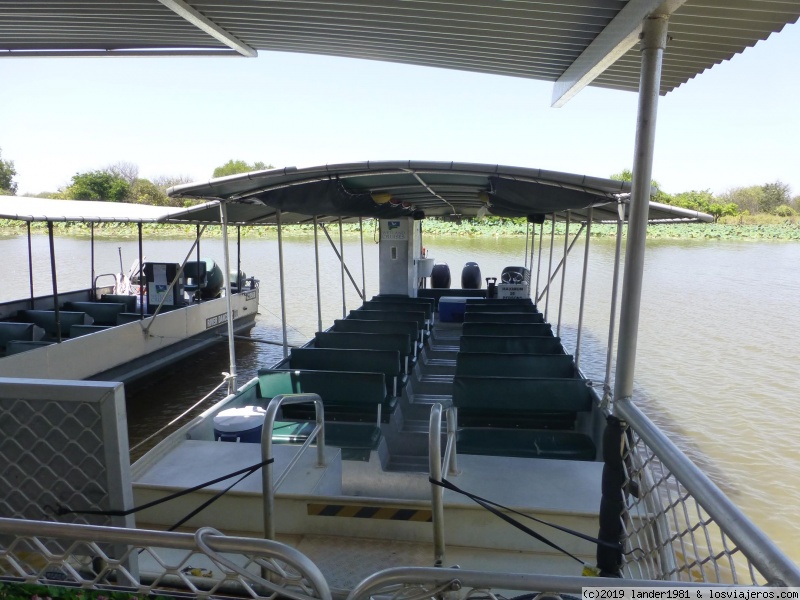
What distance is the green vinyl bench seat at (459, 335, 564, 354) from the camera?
6.77m

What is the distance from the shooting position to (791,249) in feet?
124

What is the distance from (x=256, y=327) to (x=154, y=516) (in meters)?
12.0

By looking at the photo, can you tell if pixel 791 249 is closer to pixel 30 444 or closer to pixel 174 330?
pixel 174 330

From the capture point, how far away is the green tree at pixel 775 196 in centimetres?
7981

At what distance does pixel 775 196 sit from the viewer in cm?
8012

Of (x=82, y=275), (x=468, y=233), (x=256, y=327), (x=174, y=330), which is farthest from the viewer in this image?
(x=468, y=233)

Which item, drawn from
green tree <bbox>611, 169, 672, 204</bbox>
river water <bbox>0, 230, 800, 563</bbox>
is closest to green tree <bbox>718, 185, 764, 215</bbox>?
green tree <bbox>611, 169, 672, 204</bbox>

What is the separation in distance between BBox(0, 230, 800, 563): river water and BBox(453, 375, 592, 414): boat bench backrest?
289 cm

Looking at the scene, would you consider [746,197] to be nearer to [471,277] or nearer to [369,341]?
[471,277]

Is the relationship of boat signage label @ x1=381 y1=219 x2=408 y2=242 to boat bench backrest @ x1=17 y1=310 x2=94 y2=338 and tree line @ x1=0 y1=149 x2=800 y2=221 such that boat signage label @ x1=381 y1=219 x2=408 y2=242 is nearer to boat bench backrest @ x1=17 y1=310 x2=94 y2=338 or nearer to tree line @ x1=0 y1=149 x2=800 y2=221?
boat bench backrest @ x1=17 y1=310 x2=94 y2=338

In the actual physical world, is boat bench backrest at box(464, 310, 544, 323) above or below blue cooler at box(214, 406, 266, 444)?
above

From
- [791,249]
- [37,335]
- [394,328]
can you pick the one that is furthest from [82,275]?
[791,249]

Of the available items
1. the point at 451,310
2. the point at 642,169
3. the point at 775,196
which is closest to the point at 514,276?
the point at 451,310

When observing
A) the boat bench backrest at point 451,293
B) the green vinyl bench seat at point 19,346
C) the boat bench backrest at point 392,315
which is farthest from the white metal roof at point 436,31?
the boat bench backrest at point 451,293
